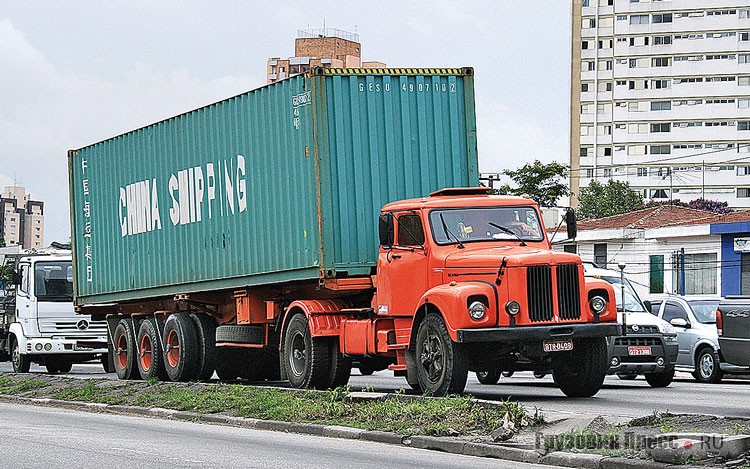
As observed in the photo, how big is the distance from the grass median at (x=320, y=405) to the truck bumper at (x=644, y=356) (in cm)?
624

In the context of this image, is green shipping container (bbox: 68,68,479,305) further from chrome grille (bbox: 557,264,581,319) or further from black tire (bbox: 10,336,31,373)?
black tire (bbox: 10,336,31,373)

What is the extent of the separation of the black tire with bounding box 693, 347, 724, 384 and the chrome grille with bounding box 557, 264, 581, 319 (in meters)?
9.08

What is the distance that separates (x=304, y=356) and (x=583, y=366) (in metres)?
4.24

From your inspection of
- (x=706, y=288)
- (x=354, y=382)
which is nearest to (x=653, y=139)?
(x=706, y=288)

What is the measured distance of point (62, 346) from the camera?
2930 cm

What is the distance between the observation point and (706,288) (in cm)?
5200

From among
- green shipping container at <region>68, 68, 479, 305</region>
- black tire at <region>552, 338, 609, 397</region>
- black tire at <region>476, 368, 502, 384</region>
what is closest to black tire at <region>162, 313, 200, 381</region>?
green shipping container at <region>68, 68, 479, 305</region>

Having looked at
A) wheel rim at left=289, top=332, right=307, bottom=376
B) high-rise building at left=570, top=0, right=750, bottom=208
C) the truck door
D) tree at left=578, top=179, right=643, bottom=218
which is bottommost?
wheel rim at left=289, top=332, right=307, bottom=376

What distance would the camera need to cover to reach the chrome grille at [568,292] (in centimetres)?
1622

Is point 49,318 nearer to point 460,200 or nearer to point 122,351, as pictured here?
point 122,351

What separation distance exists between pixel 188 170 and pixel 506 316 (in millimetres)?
8330

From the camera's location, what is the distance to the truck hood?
52.9 feet

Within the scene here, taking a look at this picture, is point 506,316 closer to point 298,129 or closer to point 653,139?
point 298,129

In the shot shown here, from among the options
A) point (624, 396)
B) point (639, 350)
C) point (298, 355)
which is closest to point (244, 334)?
point (298, 355)
